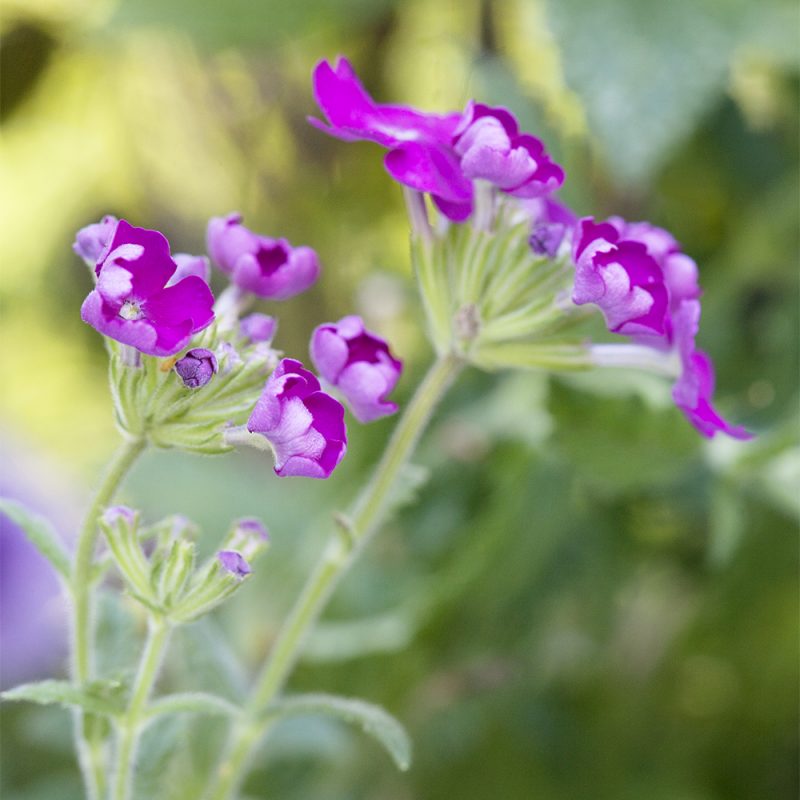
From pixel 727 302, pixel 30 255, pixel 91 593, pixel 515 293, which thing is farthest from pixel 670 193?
pixel 30 255

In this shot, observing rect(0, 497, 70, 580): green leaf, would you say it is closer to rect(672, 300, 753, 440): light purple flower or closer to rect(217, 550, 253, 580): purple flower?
rect(217, 550, 253, 580): purple flower

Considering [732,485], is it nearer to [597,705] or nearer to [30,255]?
[597,705]

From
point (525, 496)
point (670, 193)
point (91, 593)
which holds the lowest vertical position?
point (91, 593)

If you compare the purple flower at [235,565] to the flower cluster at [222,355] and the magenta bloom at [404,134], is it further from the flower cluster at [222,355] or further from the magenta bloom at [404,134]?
the magenta bloom at [404,134]

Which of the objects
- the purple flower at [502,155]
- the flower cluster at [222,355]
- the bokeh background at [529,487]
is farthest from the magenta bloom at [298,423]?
the bokeh background at [529,487]

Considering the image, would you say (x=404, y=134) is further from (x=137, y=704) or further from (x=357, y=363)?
(x=137, y=704)

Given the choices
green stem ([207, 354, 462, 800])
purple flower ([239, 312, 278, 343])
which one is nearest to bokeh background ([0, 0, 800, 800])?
green stem ([207, 354, 462, 800])
